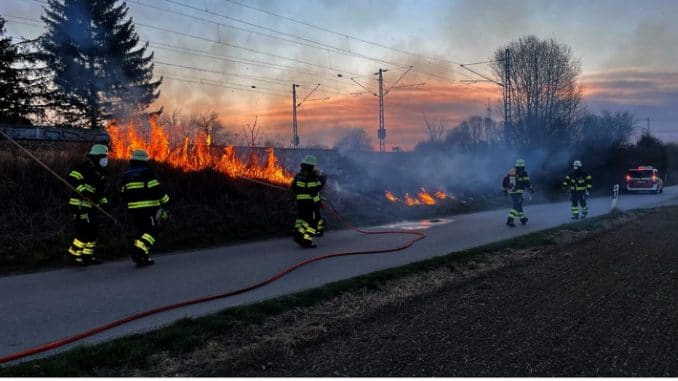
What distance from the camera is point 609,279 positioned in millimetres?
7195

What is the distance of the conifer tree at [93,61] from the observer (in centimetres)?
1179

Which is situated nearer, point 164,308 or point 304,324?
point 304,324

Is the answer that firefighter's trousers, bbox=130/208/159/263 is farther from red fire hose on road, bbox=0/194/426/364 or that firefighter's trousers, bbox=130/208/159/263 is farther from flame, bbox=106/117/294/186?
flame, bbox=106/117/294/186

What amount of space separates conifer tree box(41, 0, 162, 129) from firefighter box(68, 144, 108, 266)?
5362 millimetres

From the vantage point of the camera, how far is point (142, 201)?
7.86 m

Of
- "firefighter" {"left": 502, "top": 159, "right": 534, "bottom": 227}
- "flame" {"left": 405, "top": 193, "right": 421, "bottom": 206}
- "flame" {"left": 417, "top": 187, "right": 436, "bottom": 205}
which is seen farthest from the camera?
"flame" {"left": 417, "top": 187, "right": 436, "bottom": 205}

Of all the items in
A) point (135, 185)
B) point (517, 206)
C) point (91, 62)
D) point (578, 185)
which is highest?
point (91, 62)

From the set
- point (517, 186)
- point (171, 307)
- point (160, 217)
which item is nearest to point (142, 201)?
point (160, 217)

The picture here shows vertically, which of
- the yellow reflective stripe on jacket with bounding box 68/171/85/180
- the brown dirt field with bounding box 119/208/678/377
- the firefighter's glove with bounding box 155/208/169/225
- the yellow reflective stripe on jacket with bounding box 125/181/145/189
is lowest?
the brown dirt field with bounding box 119/208/678/377

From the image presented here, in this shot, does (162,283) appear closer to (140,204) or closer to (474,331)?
(140,204)

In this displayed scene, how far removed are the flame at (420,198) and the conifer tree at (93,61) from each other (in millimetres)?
10472

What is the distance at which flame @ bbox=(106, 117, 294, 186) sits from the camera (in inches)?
484

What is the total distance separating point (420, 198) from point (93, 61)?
14097mm

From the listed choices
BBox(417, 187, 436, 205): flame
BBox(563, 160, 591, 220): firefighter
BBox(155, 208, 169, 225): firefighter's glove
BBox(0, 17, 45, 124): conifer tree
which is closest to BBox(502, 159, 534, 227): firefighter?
BBox(563, 160, 591, 220): firefighter
